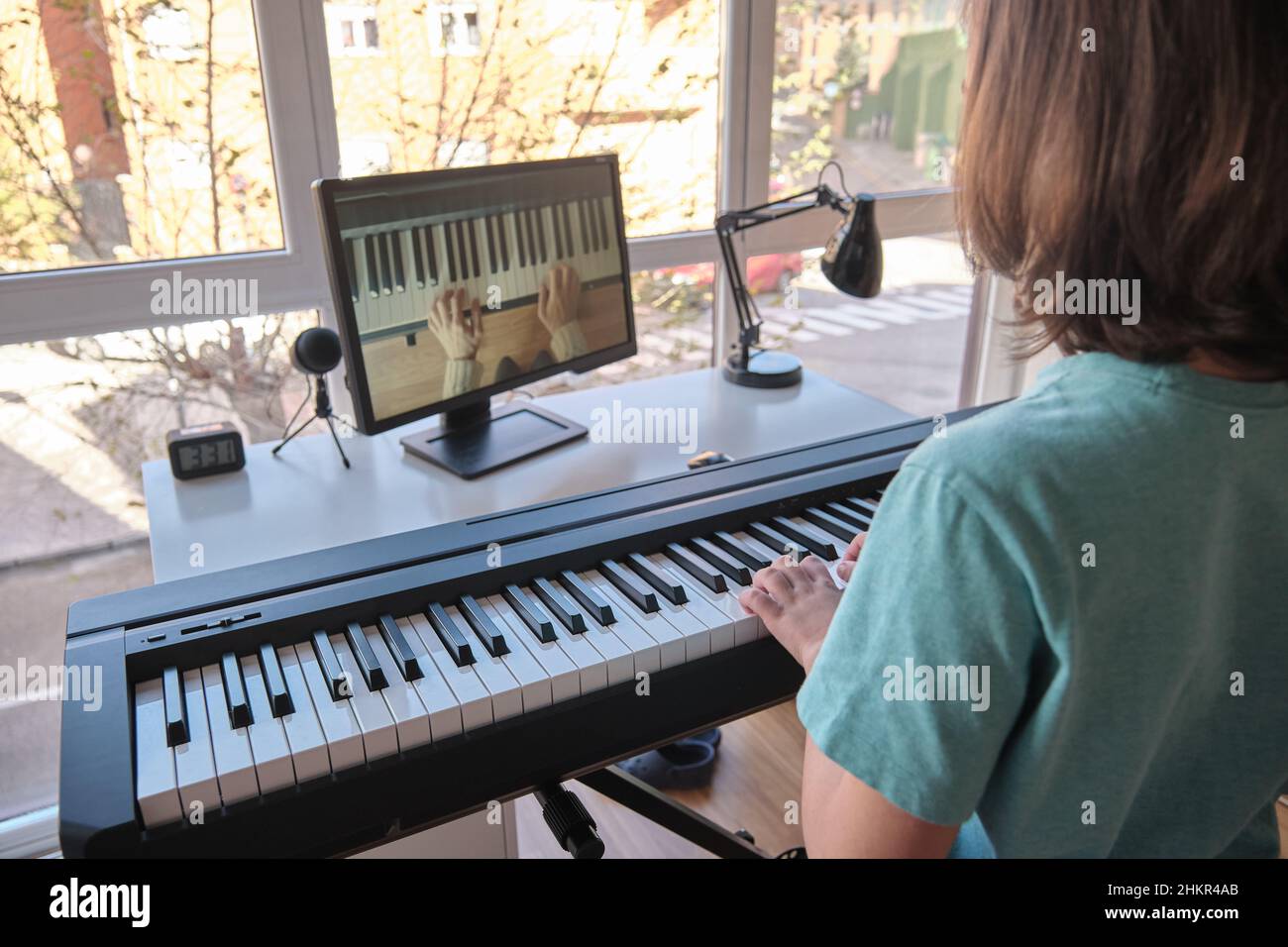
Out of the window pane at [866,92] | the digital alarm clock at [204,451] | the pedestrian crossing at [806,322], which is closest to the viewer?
the digital alarm clock at [204,451]

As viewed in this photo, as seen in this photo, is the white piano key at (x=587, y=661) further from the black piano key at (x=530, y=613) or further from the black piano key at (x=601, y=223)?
the black piano key at (x=601, y=223)

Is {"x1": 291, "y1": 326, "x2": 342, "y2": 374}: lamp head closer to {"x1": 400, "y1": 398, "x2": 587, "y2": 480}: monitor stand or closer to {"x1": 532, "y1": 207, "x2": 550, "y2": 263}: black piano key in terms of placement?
{"x1": 400, "y1": 398, "x2": 587, "y2": 480}: monitor stand

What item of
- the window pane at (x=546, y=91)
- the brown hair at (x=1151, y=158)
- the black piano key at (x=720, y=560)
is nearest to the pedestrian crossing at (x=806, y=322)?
the window pane at (x=546, y=91)

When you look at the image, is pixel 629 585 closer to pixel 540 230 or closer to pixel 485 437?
pixel 485 437

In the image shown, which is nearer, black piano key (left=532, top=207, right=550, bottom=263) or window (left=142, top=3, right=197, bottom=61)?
black piano key (left=532, top=207, right=550, bottom=263)

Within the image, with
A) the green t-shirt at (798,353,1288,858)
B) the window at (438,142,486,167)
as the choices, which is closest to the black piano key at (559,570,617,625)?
the green t-shirt at (798,353,1288,858)

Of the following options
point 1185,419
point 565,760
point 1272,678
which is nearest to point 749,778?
point 565,760

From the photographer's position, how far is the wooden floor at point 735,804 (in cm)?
203

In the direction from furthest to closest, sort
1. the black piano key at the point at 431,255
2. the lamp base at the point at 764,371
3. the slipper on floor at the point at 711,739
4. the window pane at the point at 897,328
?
1. the window pane at the point at 897,328
2. the slipper on floor at the point at 711,739
3. the lamp base at the point at 764,371
4. the black piano key at the point at 431,255

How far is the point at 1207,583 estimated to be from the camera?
63cm

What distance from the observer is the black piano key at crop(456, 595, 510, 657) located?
104 centimetres

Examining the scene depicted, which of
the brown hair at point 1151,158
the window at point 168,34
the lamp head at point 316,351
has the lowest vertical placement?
the lamp head at point 316,351

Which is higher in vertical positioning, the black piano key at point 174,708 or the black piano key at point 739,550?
the black piano key at point 174,708

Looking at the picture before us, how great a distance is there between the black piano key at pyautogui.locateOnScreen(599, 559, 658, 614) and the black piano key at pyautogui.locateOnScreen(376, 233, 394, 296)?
526 millimetres
